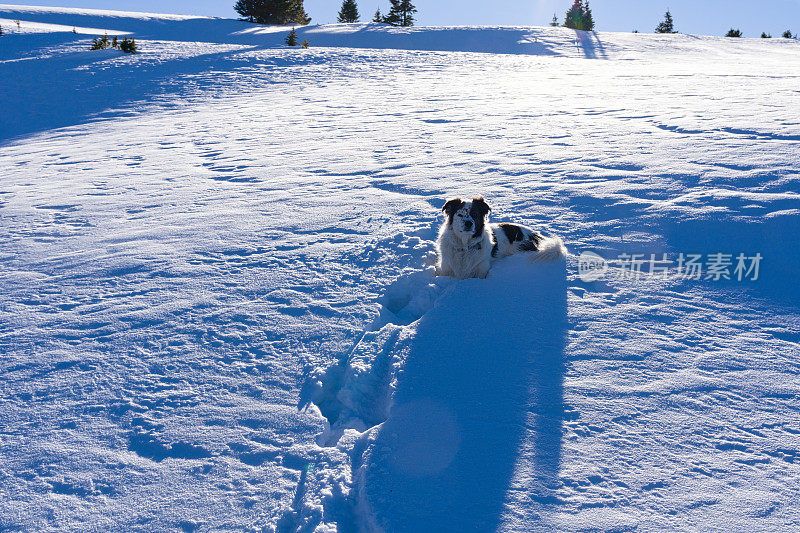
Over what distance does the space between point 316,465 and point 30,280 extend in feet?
12.2

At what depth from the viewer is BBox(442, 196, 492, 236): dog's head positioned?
14.6 feet

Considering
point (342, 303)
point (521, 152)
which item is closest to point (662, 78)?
point (521, 152)

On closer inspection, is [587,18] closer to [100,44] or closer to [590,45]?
[590,45]

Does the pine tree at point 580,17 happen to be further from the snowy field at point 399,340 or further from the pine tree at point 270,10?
the snowy field at point 399,340

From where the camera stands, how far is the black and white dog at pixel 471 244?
444cm

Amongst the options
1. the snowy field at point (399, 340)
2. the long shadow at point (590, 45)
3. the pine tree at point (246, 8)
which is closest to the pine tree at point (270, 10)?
the pine tree at point (246, 8)

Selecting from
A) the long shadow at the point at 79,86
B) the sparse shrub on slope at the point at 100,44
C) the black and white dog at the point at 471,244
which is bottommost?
the black and white dog at the point at 471,244

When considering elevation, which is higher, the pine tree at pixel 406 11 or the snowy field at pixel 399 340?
the pine tree at pixel 406 11

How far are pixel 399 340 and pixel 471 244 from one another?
136 centimetres

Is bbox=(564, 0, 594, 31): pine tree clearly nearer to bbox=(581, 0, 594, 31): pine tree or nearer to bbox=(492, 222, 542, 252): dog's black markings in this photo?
bbox=(581, 0, 594, 31): pine tree

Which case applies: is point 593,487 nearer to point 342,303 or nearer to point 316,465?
point 316,465

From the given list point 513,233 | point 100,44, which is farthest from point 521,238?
point 100,44

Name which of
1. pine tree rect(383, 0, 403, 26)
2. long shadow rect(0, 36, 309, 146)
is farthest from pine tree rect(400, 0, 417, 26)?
long shadow rect(0, 36, 309, 146)

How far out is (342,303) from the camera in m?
4.10
